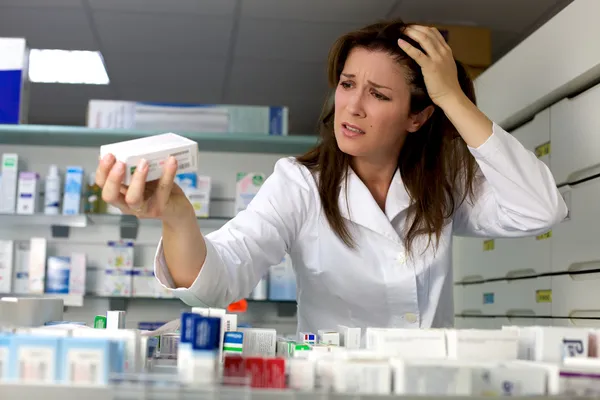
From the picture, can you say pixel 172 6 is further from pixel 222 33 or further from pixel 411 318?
pixel 411 318

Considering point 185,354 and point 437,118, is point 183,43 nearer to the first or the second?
point 437,118

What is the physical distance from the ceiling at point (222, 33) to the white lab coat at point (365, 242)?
2446 mm

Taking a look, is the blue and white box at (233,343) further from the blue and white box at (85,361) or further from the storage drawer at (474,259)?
the storage drawer at (474,259)

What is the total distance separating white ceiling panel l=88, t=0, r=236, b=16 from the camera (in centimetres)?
396

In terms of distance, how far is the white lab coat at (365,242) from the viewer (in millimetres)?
1556

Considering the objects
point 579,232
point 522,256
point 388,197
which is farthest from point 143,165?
point 522,256

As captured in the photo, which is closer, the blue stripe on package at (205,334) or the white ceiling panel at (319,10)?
the blue stripe on package at (205,334)

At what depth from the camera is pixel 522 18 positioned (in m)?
4.14

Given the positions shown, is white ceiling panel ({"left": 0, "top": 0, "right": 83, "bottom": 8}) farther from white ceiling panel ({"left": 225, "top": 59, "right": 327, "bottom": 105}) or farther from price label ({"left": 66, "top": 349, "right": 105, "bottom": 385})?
price label ({"left": 66, "top": 349, "right": 105, "bottom": 385})

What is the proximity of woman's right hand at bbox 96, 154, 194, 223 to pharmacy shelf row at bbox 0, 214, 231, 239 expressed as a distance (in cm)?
207

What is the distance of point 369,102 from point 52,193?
2014 millimetres

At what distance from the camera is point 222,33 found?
443 cm

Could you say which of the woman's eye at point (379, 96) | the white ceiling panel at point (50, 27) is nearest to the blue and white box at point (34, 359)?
the woman's eye at point (379, 96)

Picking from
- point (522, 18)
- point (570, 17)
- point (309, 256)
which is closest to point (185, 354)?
point (309, 256)
